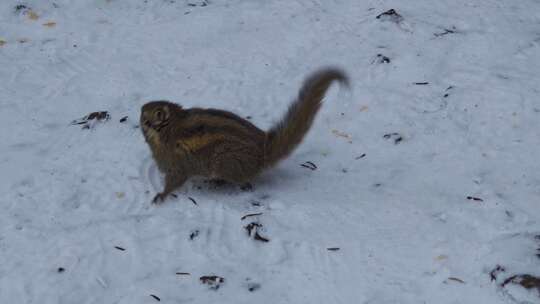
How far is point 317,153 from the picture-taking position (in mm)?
6223

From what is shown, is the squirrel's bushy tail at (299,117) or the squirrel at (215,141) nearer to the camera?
the squirrel's bushy tail at (299,117)

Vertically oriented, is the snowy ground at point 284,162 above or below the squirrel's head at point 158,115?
below

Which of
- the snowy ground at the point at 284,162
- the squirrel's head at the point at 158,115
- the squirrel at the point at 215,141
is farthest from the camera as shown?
the squirrel's head at the point at 158,115

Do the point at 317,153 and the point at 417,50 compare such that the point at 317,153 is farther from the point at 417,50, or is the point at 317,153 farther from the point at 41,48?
the point at 41,48

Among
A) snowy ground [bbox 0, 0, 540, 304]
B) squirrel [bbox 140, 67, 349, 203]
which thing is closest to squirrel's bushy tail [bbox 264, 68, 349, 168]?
squirrel [bbox 140, 67, 349, 203]

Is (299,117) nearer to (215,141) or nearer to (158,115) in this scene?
(215,141)

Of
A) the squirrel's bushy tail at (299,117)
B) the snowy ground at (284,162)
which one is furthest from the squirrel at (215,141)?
the snowy ground at (284,162)

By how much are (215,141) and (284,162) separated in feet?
2.84

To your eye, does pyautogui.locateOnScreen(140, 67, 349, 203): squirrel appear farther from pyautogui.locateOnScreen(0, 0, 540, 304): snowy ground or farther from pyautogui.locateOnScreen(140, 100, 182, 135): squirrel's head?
pyautogui.locateOnScreen(0, 0, 540, 304): snowy ground

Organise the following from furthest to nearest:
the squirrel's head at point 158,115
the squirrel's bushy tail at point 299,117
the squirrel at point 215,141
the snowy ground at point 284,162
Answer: the squirrel's head at point 158,115 < the squirrel at point 215,141 < the squirrel's bushy tail at point 299,117 < the snowy ground at point 284,162

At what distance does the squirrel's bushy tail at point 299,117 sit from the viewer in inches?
203

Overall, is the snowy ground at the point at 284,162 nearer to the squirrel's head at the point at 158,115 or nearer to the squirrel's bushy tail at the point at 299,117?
the squirrel's bushy tail at the point at 299,117

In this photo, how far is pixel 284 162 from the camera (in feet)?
20.0

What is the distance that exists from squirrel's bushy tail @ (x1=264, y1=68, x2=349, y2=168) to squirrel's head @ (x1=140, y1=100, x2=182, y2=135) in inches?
34.0
